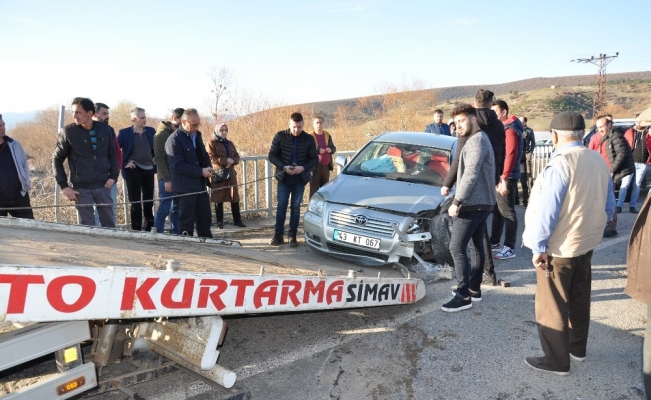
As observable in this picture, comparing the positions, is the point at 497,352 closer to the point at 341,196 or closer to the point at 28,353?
the point at 341,196

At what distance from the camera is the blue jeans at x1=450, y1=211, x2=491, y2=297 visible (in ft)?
15.6

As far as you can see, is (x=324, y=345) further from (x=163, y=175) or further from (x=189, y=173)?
(x=163, y=175)

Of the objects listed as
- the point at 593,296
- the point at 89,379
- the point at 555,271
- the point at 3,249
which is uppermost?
the point at 3,249

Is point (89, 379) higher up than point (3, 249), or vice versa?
point (3, 249)

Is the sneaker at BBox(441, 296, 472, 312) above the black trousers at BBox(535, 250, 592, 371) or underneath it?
underneath

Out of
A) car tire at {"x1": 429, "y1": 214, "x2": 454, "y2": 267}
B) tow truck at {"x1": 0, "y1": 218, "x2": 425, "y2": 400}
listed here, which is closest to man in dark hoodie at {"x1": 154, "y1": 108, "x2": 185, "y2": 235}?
tow truck at {"x1": 0, "y1": 218, "x2": 425, "y2": 400}

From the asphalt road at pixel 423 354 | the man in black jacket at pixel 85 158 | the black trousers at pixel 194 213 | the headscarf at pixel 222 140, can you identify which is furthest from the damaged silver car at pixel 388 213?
the man in black jacket at pixel 85 158

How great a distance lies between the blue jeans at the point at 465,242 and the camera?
4.75 m

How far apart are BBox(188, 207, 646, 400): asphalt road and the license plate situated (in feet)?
2.96

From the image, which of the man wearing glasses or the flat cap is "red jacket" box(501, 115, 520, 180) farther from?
the man wearing glasses

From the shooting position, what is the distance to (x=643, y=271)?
3168mm

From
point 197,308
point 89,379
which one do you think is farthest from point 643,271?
point 89,379

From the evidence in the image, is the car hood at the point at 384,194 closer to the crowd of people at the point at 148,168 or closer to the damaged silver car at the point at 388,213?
the damaged silver car at the point at 388,213

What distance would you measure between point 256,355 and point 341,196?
9.29ft
